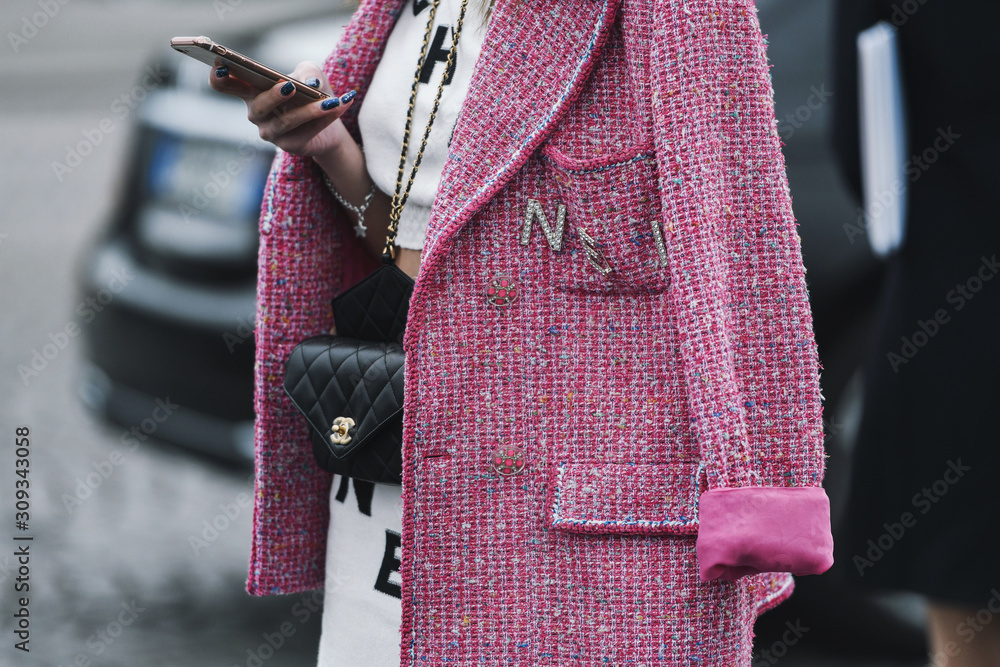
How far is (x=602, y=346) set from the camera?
144cm

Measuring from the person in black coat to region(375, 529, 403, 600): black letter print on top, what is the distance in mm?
1002

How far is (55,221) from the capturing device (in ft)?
26.8

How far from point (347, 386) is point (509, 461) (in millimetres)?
265

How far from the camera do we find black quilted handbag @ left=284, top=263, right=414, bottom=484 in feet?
5.06

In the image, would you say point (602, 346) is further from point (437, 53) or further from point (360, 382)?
point (437, 53)

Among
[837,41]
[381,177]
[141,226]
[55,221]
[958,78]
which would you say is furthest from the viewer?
[55,221]

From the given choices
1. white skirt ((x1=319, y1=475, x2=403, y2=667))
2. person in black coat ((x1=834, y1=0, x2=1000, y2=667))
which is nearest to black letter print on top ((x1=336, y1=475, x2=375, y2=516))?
white skirt ((x1=319, y1=475, x2=403, y2=667))

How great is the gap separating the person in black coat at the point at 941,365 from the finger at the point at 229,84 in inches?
49.9

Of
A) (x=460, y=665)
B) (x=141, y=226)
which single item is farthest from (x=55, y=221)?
(x=460, y=665)

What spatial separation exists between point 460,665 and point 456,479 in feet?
0.77

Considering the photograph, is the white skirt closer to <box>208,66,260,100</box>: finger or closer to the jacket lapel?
the jacket lapel

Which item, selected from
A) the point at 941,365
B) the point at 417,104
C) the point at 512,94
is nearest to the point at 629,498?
the point at 512,94

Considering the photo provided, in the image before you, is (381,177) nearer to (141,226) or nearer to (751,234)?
(751,234)

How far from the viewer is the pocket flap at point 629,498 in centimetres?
138
